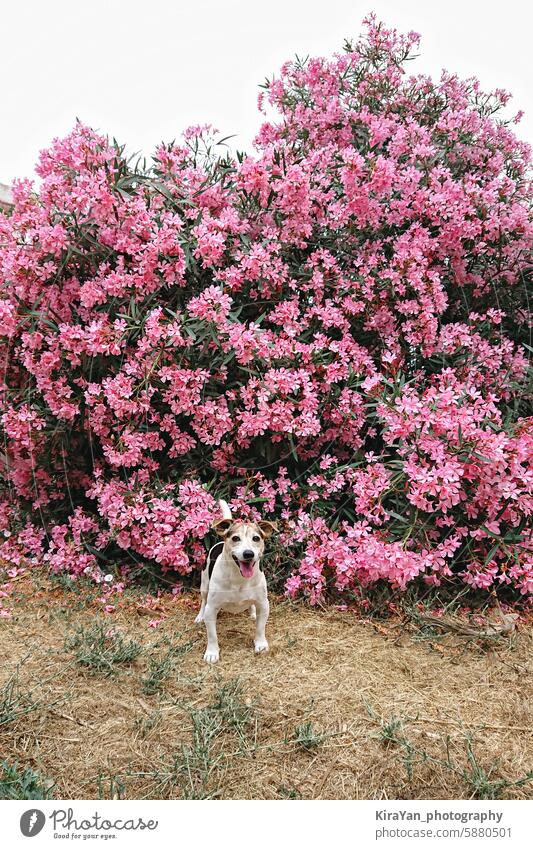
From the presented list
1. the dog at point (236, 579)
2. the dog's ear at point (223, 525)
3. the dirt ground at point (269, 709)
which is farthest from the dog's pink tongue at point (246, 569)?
the dirt ground at point (269, 709)

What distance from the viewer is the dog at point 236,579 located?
2.58 m

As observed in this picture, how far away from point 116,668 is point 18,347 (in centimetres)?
229

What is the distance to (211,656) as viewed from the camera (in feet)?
8.77

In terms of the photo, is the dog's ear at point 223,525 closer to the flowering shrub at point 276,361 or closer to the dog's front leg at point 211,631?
the dog's front leg at point 211,631

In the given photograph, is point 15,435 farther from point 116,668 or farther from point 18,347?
point 116,668

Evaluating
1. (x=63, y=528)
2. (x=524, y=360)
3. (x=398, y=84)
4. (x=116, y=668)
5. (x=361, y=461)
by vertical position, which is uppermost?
(x=398, y=84)

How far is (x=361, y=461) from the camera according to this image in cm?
366

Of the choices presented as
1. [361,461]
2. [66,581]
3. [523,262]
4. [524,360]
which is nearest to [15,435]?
[66,581]

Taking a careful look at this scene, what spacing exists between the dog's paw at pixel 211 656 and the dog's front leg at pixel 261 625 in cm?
19

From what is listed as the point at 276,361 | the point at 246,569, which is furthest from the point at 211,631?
the point at 276,361
